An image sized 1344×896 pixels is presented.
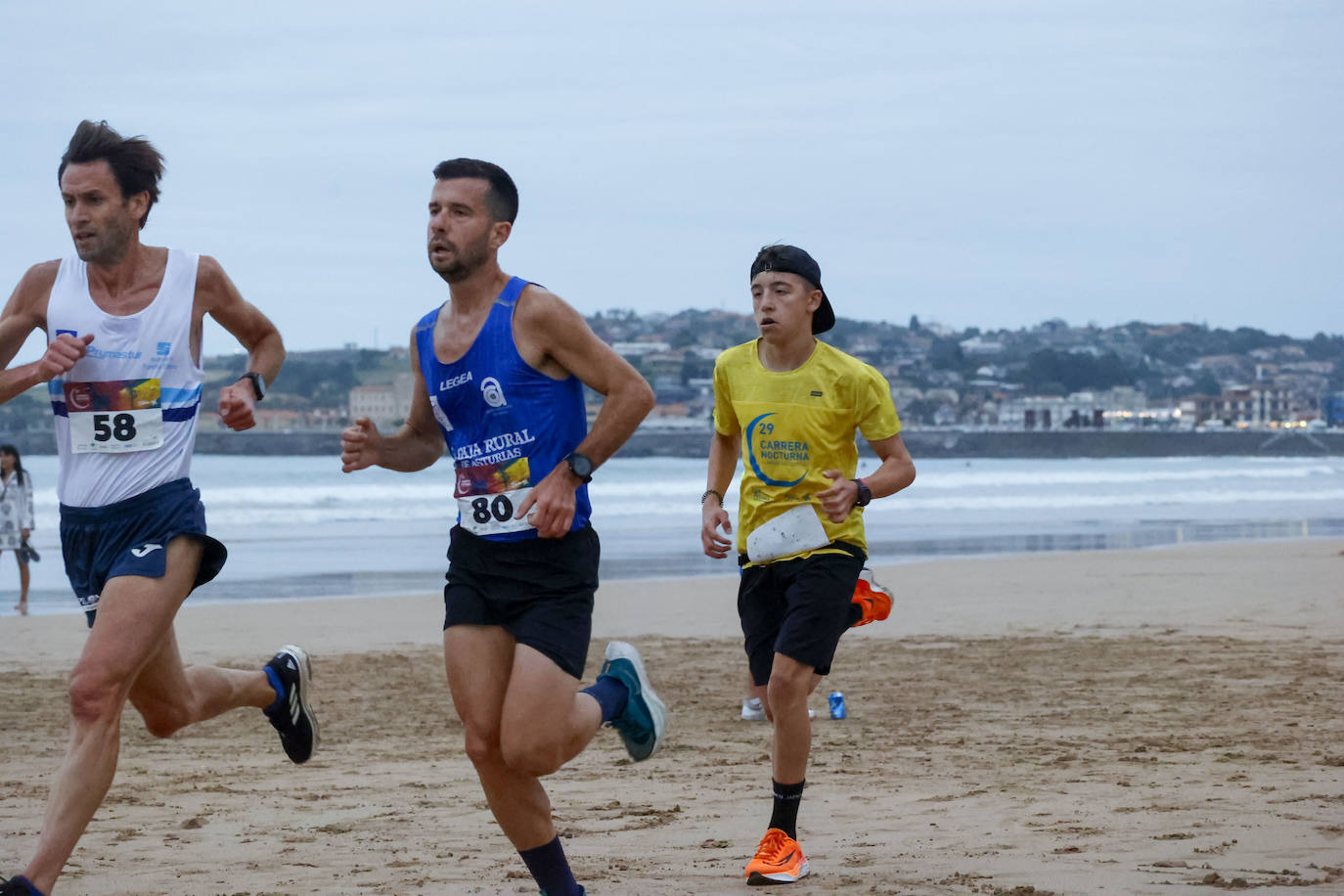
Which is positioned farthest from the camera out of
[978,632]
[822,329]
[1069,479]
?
[1069,479]

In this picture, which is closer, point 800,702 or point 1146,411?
point 800,702

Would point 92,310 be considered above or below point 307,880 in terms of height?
above

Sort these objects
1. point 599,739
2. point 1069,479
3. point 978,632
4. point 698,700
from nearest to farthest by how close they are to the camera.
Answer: point 599,739 < point 698,700 < point 978,632 < point 1069,479

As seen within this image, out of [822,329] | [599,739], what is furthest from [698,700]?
[822,329]

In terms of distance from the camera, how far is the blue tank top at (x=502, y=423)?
4.25 meters

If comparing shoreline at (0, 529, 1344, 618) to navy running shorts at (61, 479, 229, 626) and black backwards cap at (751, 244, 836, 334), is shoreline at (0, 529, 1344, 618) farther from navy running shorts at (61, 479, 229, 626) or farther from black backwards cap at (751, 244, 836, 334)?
black backwards cap at (751, 244, 836, 334)

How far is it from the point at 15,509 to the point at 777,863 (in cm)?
1199

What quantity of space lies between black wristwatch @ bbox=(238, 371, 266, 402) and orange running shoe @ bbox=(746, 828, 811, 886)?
2112 mm

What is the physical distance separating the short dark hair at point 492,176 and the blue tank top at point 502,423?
0.23 metres

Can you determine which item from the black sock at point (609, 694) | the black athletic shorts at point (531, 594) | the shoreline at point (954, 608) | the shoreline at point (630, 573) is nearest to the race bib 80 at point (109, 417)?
the black athletic shorts at point (531, 594)

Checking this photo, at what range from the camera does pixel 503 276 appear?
441cm

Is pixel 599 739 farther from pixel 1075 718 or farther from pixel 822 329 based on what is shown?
pixel 822 329

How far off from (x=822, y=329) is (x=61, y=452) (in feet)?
8.66

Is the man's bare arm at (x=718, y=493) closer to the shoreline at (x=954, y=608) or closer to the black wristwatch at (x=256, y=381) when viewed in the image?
the black wristwatch at (x=256, y=381)
